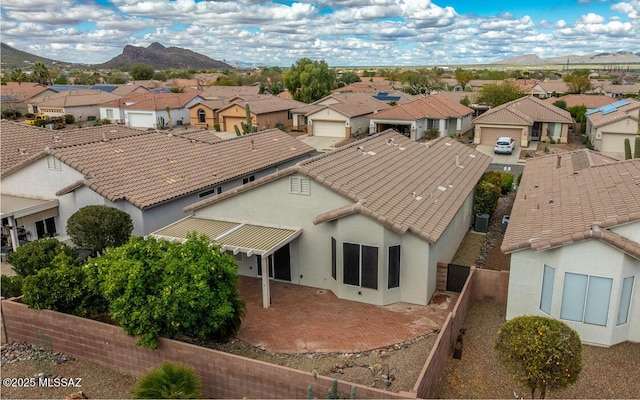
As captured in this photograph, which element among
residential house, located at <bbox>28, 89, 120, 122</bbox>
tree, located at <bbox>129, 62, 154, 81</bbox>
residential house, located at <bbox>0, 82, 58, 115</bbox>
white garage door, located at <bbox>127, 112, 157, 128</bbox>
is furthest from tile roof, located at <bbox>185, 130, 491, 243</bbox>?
tree, located at <bbox>129, 62, 154, 81</bbox>

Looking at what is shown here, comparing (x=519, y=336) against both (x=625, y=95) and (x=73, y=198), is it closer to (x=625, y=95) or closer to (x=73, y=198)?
(x=73, y=198)

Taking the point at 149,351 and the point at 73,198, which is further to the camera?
the point at 73,198

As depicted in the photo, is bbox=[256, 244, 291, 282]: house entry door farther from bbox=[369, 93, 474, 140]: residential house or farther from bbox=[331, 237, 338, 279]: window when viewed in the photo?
bbox=[369, 93, 474, 140]: residential house

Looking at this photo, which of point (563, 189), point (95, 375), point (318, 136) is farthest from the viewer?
point (318, 136)

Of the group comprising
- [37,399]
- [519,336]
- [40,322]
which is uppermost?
[519,336]

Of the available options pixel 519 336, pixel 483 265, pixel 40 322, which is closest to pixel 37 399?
pixel 40 322

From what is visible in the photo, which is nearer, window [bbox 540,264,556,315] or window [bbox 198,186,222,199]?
window [bbox 540,264,556,315]

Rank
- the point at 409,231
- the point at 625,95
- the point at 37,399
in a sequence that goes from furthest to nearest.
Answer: the point at 625,95 → the point at 409,231 → the point at 37,399

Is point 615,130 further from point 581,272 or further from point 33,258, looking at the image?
point 33,258
